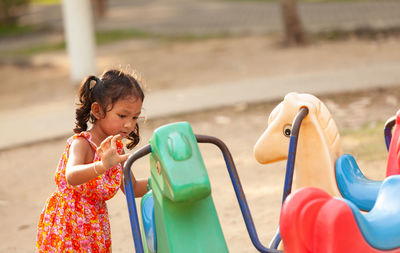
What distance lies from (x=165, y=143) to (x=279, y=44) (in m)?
9.85

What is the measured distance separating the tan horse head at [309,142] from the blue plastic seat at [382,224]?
0.48 metres

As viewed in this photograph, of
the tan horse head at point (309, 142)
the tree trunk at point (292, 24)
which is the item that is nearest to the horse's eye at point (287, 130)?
the tan horse head at point (309, 142)

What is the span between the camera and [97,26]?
18.5 m

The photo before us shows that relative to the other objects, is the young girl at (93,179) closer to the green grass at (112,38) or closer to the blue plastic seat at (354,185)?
the blue plastic seat at (354,185)

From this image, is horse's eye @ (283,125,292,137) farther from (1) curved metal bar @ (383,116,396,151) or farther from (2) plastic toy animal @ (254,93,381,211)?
(1) curved metal bar @ (383,116,396,151)

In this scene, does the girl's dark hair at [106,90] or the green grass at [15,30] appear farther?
the green grass at [15,30]

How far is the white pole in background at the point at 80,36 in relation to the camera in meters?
10.5

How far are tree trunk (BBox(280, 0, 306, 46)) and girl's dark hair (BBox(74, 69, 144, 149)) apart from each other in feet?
28.5

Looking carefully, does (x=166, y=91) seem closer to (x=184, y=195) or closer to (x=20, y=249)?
(x=20, y=249)

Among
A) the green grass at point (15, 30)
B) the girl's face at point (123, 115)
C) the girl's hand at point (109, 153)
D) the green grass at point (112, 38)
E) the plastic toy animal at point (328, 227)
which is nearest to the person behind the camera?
the plastic toy animal at point (328, 227)

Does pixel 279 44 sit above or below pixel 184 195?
below

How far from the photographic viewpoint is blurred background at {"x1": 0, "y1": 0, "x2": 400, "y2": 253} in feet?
17.9

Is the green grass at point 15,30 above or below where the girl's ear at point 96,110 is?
below

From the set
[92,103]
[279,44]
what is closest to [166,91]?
[279,44]
